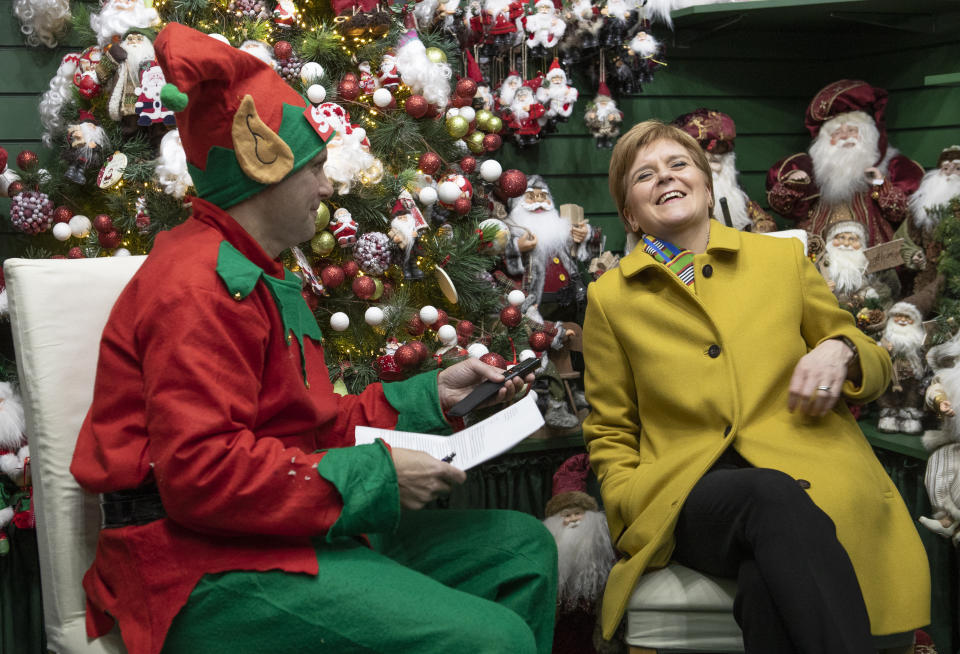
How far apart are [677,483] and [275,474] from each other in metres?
0.82

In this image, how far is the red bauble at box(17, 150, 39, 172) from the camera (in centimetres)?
230

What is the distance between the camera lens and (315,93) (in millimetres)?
2188

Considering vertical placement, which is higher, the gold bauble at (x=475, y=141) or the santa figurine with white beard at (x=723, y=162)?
the gold bauble at (x=475, y=141)

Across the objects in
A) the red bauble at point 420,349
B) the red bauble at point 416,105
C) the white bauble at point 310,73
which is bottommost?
the red bauble at point 420,349

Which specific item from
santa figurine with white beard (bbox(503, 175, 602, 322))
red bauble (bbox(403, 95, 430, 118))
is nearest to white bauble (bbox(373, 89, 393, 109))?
red bauble (bbox(403, 95, 430, 118))

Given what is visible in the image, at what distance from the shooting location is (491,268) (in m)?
2.52

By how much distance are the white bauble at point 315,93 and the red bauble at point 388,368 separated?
2.22ft

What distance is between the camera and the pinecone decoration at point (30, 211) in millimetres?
2242

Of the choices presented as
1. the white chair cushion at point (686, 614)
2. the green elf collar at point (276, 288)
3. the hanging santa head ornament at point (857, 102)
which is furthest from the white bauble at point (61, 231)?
the hanging santa head ornament at point (857, 102)

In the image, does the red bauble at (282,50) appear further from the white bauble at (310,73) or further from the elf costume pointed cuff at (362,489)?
the elf costume pointed cuff at (362,489)

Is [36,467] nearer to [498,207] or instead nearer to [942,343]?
[498,207]

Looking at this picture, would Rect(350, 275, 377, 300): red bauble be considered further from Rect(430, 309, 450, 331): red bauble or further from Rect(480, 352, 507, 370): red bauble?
Rect(480, 352, 507, 370): red bauble

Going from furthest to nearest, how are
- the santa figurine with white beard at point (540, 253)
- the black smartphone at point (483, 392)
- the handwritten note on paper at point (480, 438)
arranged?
the santa figurine with white beard at point (540, 253), the black smartphone at point (483, 392), the handwritten note on paper at point (480, 438)

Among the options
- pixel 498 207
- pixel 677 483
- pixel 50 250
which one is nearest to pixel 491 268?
pixel 498 207
